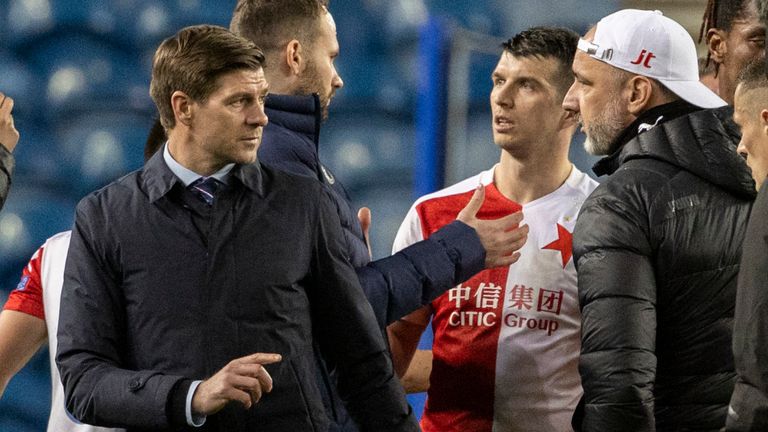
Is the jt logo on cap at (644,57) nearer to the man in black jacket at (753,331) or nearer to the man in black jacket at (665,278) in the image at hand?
the man in black jacket at (665,278)

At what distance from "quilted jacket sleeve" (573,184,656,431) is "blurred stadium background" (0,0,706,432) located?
166cm

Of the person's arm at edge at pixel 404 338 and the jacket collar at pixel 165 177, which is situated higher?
the jacket collar at pixel 165 177

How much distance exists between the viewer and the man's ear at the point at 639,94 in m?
2.59

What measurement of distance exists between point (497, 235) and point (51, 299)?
0.85 meters

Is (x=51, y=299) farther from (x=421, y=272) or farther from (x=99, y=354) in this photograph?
(x=421, y=272)

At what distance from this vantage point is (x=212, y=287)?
2088mm

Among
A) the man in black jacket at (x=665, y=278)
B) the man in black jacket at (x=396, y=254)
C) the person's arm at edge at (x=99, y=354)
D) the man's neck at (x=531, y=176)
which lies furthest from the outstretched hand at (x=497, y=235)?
the person's arm at edge at (x=99, y=354)

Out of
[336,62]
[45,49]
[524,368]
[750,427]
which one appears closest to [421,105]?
[336,62]

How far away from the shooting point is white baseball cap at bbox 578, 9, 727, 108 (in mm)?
2590

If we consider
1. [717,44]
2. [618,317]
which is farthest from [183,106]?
[717,44]

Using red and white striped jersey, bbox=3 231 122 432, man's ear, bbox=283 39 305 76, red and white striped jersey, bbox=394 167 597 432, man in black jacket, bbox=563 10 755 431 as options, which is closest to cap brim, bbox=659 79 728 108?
man in black jacket, bbox=563 10 755 431

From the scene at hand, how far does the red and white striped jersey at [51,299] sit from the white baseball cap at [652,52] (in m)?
1.11

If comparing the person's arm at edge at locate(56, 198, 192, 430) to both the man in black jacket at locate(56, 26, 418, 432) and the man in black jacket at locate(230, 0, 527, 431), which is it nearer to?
the man in black jacket at locate(56, 26, 418, 432)

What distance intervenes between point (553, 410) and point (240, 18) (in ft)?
3.44
